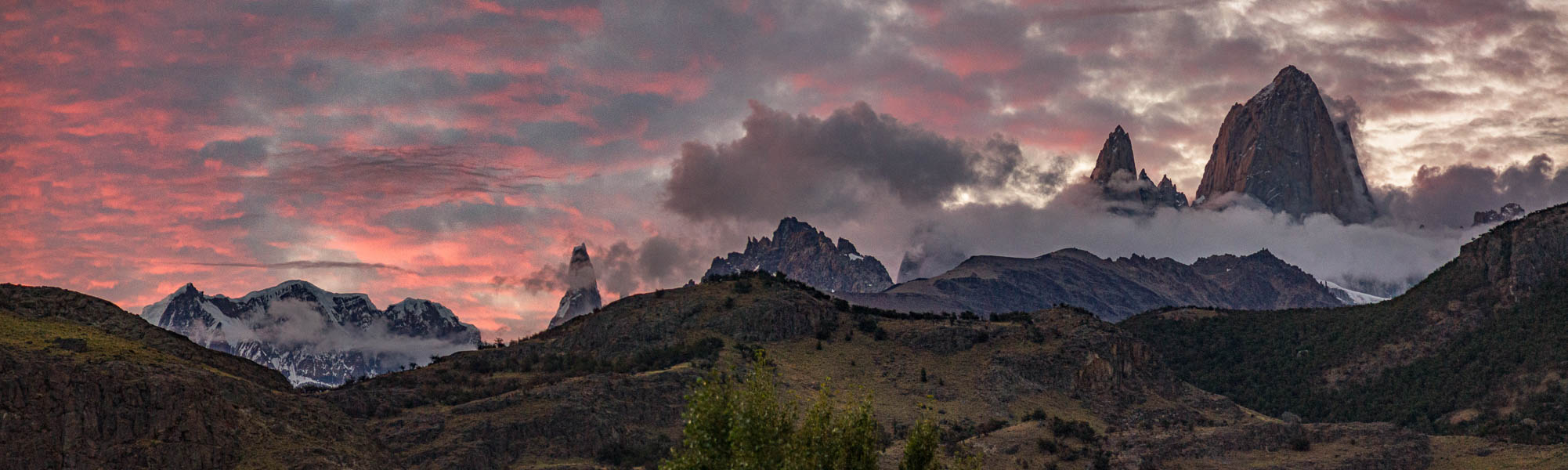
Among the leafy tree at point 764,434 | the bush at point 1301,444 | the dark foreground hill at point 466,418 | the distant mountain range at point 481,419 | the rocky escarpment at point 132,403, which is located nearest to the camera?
the leafy tree at point 764,434

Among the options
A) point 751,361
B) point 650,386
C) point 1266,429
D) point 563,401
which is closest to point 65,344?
point 563,401

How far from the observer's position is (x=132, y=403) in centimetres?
11150

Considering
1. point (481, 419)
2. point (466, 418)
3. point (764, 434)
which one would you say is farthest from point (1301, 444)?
point (764, 434)

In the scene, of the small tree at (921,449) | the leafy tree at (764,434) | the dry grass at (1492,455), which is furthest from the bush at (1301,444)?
the leafy tree at (764,434)

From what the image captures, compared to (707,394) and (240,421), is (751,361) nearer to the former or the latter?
(240,421)

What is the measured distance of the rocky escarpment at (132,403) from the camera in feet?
341

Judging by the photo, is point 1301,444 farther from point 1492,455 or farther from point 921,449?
point 921,449

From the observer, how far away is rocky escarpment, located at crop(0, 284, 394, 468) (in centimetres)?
10406

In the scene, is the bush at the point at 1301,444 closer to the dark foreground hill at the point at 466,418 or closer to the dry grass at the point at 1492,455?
the dark foreground hill at the point at 466,418

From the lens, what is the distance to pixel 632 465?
154000mm

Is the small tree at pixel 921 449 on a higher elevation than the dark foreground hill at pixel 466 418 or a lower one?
lower

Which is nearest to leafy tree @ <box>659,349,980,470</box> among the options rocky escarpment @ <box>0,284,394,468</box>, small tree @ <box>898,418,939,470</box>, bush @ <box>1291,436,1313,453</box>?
small tree @ <box>898,418,939,470</box>

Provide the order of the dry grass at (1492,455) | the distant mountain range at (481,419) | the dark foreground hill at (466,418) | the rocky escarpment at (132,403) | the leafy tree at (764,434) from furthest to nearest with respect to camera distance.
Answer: the dry grass at (1492,455)
the distant mountain range at (481,419)
the dark foreground hill at (466,418)
the rocky escarpment at (132,403)
the leafy tree at (764,434)

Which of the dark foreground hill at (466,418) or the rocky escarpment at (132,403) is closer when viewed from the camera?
the rocky escarpment at (132,403)
